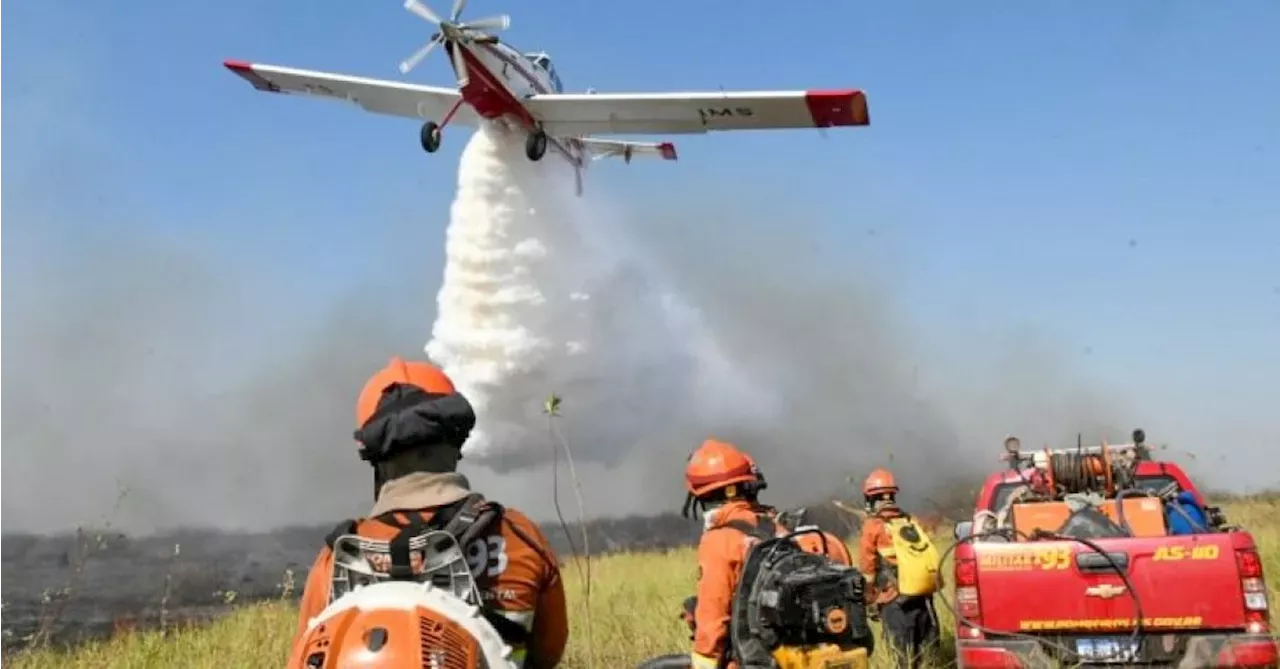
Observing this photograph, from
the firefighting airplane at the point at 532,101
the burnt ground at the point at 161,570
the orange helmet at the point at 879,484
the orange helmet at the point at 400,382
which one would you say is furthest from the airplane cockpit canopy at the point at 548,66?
the orange helmet at the point at 400,382

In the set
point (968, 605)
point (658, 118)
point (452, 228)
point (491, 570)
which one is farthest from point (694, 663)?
point (452, 228)

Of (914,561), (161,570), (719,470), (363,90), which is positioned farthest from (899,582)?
(161,570)

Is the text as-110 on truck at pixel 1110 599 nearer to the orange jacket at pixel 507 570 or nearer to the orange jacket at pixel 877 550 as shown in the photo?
the orange jacket at pixel 877 550

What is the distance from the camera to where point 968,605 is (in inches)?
255

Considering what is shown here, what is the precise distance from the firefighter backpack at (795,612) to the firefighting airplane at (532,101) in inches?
672

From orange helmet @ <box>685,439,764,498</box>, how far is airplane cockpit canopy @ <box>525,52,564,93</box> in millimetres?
18813

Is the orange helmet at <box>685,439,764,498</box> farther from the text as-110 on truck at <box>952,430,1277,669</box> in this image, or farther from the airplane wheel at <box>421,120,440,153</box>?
the airplane wheel at <box>421,120,440,153</box>

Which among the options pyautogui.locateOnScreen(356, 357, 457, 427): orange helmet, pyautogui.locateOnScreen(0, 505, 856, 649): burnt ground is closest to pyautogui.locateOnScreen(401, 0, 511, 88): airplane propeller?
pyautogui.locateOnScreen(0, 505, 856, 649): burnt ground

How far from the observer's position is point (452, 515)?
242cm

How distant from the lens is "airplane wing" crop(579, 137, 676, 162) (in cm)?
2658

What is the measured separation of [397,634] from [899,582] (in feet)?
22.6

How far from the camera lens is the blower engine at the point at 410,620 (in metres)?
2.00

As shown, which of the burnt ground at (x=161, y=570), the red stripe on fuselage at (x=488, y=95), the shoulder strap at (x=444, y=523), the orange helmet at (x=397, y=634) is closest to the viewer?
the orange helmet at (x=397, y=634)

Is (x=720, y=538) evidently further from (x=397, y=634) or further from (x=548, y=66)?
(x=548, y=66)
